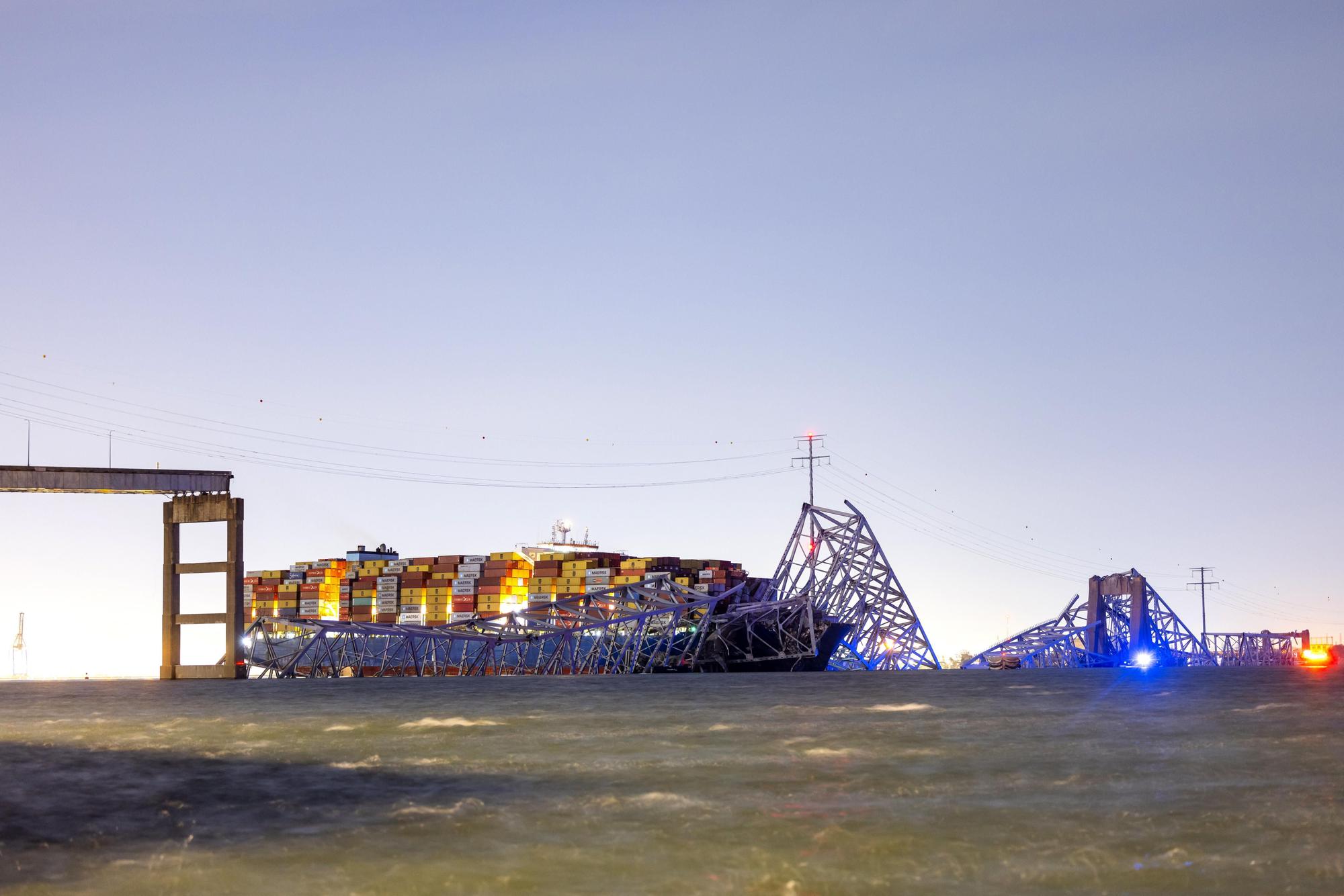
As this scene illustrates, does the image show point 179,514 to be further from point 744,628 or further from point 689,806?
point 689,806

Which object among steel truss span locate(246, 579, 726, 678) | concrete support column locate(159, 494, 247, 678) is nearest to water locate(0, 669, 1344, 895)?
concrete support column locate(159, 494, 247, 678)

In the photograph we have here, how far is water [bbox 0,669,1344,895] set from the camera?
668 inches

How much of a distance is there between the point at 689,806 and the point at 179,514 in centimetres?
11555

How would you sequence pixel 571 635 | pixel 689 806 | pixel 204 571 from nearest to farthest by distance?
pixel 689 806, pixel 204 571, pixel 571 635

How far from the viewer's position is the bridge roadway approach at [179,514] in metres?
121

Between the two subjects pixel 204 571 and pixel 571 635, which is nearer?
pixel 204 571

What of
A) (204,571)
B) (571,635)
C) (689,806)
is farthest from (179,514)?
(689,806)

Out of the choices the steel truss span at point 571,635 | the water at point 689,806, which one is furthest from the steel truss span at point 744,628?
the water at point 689,806

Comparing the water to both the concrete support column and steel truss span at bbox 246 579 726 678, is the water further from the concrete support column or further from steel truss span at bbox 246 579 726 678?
steel truss span at bbox 246 579 726 678

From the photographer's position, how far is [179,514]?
424 feet

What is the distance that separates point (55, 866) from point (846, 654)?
147 metres

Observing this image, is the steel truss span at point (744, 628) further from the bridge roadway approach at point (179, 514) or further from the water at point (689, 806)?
the water at point (689, 806)

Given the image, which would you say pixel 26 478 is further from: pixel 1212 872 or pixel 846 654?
pixel 1212 872

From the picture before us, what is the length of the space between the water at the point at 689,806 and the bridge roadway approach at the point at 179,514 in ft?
234
